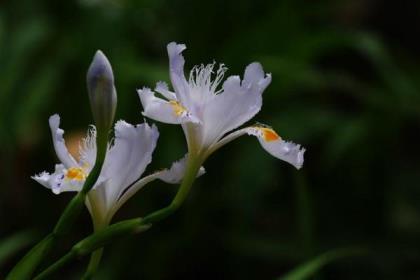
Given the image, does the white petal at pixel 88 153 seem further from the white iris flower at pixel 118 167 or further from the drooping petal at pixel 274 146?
the drooping petal at pixel 274 146

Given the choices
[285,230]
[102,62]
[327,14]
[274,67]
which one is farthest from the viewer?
[327,14]

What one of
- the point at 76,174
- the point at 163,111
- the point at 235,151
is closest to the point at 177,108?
the point at 163,111

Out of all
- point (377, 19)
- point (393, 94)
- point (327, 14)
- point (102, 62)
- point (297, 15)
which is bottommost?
point (102, 62)

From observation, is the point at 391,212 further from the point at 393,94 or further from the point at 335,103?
the point at 335,103

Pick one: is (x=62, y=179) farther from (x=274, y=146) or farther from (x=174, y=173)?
(x=274, y=146)

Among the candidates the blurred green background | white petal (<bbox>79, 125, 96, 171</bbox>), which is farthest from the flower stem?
the blurred green background

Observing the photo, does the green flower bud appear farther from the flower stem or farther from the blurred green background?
the blurred green background

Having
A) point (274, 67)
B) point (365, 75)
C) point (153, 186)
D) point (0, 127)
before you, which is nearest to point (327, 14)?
point (365, 75)
